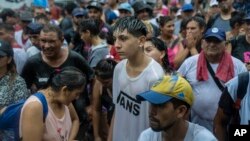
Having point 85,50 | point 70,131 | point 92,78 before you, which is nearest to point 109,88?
point 92,78

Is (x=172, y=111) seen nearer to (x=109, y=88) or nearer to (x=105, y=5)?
(x=109, y=88)

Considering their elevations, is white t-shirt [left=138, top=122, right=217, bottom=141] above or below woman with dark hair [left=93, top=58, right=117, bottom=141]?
above

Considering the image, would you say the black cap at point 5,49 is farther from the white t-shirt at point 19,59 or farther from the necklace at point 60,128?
the white t-shirt at point 19,59

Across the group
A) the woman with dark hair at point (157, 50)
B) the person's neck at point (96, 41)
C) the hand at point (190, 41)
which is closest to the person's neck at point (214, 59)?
the woman with dark hair at point (157, 50)

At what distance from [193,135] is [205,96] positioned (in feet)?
6.55

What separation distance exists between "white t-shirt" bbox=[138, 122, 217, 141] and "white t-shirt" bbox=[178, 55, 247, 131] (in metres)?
1.92

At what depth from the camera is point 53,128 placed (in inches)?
179

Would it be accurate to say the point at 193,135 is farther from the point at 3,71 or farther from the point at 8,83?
the point at 3,71

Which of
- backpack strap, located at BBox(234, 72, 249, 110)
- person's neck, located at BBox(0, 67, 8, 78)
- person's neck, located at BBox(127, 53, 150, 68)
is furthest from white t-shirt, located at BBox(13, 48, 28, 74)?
backpack strap, located at BBox(234, 72, 249, 110)

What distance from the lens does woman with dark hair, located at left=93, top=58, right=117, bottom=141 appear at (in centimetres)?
600

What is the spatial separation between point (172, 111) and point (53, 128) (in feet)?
4.48

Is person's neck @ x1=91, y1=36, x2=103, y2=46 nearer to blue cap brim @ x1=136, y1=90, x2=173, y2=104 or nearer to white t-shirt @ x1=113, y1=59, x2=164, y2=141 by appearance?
white t-shirt @ x1=113, y1=59, x2=164, y2=141

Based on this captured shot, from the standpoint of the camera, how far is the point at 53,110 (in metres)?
4.56

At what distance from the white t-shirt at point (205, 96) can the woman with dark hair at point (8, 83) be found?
1573 mm
